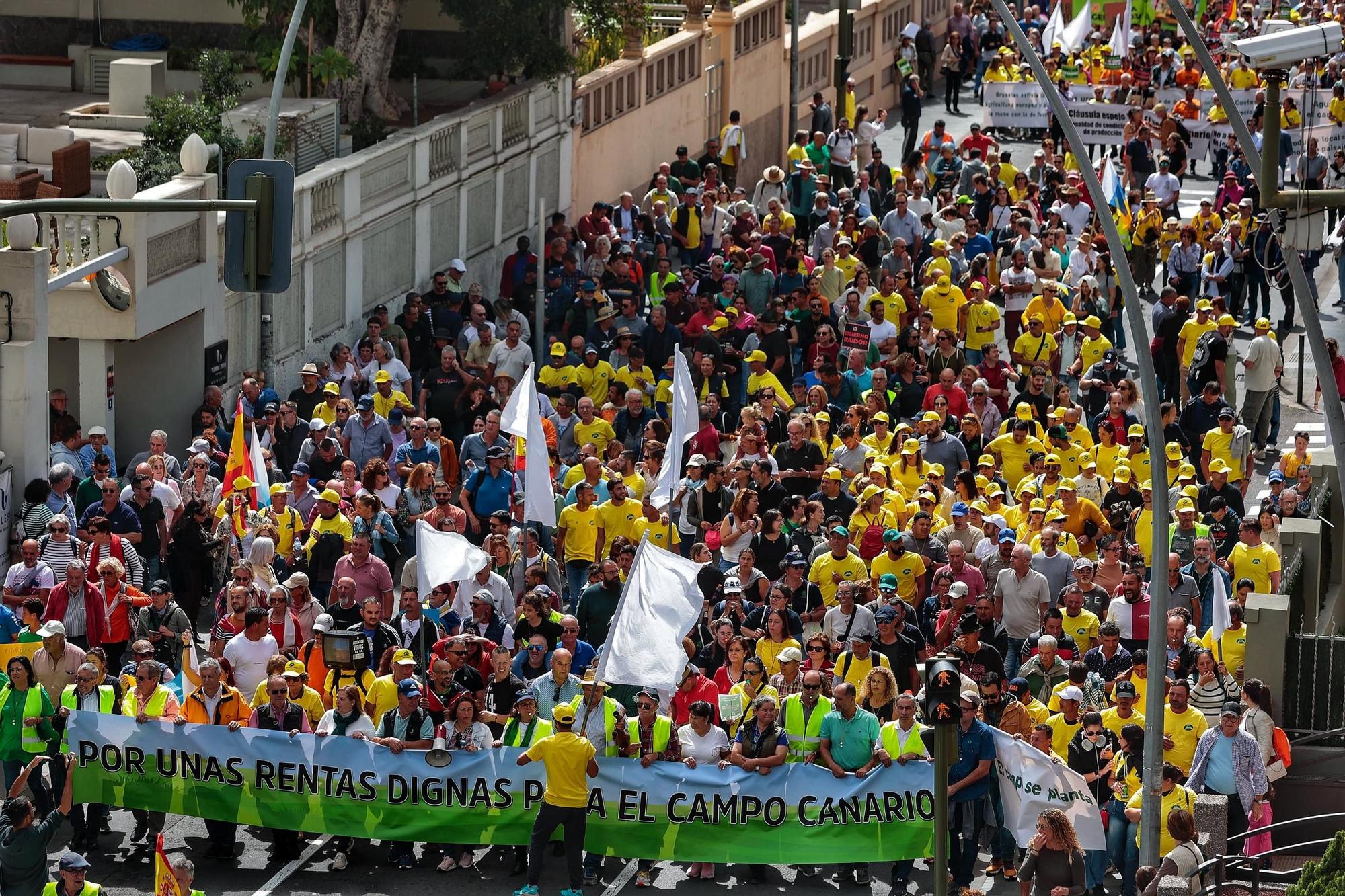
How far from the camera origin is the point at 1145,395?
1675cm

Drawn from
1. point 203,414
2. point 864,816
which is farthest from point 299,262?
point 864,816

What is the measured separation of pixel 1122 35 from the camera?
44.9 metres

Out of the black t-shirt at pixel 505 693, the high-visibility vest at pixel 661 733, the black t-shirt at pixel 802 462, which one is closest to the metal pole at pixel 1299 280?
the high-visibility vest at pixel 661 733

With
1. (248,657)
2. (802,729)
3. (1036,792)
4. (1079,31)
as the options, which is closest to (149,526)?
(248,657)

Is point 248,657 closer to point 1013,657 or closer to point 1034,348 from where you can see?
point 1013,657

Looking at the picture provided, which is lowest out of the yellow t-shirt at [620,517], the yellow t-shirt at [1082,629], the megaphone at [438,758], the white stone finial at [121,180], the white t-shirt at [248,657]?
the megaphone at [438,758]

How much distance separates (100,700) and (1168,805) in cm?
737

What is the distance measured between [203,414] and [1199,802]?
35.7 ft

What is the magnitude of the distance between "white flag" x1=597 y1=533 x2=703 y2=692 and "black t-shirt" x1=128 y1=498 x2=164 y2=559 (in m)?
4.92

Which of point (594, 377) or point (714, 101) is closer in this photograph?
point (594, 377)

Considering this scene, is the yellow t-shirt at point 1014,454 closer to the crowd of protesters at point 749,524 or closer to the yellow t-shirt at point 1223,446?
the crowd of protesters at point 749,524

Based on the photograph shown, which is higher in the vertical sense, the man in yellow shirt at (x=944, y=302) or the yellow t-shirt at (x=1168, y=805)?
the man in yellow shirt at (x=944, y=302)

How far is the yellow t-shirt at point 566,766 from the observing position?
57.6 ft

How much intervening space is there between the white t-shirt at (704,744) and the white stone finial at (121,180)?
30.2 ft
